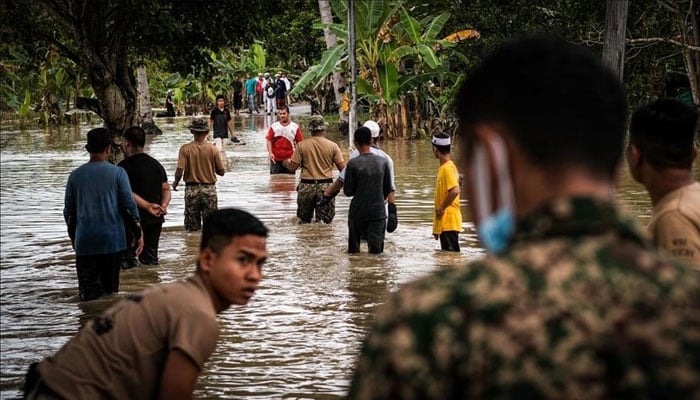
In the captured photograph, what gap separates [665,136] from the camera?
488cm

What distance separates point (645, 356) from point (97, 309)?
9.55 meters

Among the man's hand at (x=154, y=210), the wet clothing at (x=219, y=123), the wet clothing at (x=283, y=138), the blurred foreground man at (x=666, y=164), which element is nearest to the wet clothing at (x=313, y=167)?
the wet clothing at (x=283, y=138)

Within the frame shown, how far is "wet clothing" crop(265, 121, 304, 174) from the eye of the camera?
20.7m

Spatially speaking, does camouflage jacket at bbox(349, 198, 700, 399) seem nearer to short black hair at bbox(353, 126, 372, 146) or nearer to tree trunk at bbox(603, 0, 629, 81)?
tree trunk at bbox(603, 0, 629, 81)

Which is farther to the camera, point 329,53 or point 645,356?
point 329,53

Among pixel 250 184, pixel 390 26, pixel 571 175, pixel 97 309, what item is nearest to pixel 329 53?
pixel 390 26

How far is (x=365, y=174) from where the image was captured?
13.7 metres

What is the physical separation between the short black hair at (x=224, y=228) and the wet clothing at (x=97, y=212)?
6.15 meters

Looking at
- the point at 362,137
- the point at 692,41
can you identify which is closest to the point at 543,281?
the point at 362,137

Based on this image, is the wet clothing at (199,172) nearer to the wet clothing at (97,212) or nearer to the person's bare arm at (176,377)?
the wet clothing at (97,212)

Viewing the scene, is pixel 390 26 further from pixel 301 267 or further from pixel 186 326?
pixel 186 326

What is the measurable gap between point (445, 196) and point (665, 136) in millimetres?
8365

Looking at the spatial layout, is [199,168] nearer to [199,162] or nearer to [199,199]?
[199,162]

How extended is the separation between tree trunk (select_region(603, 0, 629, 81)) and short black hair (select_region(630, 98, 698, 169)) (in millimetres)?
5592
